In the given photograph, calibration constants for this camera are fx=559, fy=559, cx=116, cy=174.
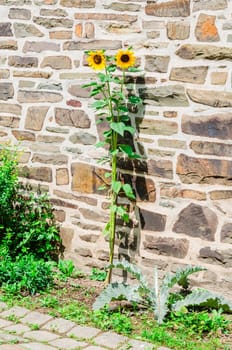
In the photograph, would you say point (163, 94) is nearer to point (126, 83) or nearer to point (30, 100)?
point (126, 83)

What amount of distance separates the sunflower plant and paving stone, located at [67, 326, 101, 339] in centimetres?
93

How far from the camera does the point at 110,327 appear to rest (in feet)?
12.8

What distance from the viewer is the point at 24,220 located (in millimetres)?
5324

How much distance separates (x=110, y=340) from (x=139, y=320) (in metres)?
0.44

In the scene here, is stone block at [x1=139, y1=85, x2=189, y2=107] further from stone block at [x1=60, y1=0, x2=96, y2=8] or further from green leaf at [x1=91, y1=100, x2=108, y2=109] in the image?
stone block at [x1=60, y1=0, x2=96, y2=8]

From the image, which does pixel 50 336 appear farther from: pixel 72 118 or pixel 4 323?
pixel 72 118

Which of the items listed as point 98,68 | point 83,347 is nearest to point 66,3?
point 98,68

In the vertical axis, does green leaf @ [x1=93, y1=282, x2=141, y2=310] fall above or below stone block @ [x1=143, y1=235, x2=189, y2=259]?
below

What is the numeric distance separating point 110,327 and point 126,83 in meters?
2.02

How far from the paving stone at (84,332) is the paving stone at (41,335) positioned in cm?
12

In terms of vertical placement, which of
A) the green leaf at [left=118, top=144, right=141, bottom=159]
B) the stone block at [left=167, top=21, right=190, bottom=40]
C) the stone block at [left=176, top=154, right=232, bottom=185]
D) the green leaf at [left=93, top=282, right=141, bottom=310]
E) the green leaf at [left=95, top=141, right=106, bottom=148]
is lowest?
the green leaf at [left=93, top=282, right=141, bottom=310]

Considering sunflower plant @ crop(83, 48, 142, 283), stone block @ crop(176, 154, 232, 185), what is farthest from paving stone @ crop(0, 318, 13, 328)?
stone block @ crop(176, 154, 232, 185)

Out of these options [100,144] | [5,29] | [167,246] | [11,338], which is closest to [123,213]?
[167,246]

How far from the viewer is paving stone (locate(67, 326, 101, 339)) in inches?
149
